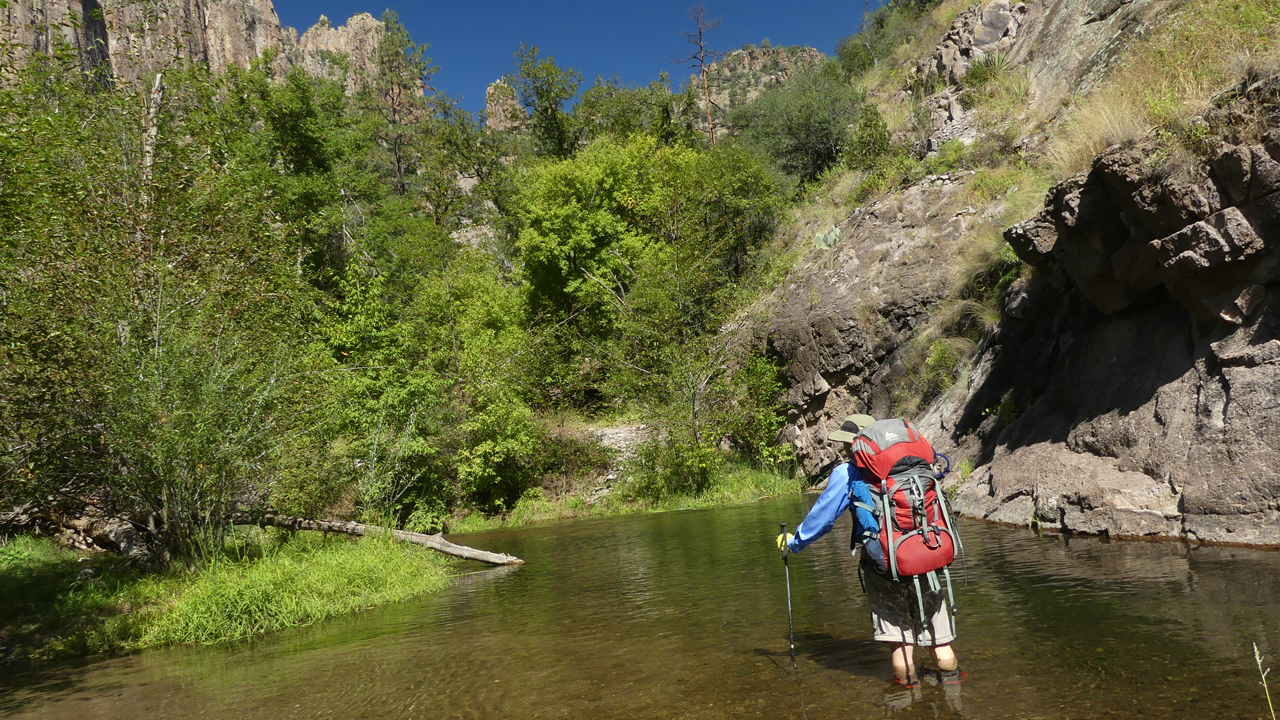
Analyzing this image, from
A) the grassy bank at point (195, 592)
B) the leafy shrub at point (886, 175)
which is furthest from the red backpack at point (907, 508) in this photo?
the leafy shrub at point (886, 175)

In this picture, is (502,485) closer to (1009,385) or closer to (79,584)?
(79,584)

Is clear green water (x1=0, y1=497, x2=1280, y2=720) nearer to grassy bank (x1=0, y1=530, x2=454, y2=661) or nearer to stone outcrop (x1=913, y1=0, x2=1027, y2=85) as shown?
grassy bank (x1=0, y1=530, x2=454, y2=661)

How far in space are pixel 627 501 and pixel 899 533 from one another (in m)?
18.2

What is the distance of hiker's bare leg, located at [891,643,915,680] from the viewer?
16.0 feet

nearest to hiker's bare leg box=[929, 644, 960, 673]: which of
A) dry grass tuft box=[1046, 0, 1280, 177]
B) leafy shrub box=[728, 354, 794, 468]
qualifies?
dry grass tuft box=[1046, 0, 1280, 177]

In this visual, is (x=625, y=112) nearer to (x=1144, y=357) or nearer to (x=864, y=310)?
(x=864, y=310)

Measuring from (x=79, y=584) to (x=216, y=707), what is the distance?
6078mm

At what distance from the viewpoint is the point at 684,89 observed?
40.9 metres

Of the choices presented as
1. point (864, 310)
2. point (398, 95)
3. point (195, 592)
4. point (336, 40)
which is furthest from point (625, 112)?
point (336, 40)

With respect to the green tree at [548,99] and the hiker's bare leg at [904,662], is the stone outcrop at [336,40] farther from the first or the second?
the hiker's bare leg at [904,662]

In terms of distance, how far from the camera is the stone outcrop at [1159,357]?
26.6 feet

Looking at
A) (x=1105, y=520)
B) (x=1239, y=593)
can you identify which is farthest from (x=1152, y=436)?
(x=1239, y=593)

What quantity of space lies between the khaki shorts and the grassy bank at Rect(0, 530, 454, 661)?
731 cm

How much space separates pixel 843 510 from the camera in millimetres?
4805
